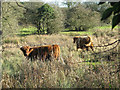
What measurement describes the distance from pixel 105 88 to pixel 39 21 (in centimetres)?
1876

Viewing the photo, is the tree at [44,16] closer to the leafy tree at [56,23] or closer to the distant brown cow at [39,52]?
the leafy tree at [56,23]

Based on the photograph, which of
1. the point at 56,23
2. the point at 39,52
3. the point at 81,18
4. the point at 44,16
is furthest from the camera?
the point at 81,18

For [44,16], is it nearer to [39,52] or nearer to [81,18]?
[81,18]

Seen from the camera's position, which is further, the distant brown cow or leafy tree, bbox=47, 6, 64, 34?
leafy tree, bbox=47, 6, 64, 34

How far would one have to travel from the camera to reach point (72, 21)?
83.0 feet

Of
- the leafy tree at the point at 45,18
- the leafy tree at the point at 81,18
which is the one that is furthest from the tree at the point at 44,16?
the leafy tree at the point at 81,18

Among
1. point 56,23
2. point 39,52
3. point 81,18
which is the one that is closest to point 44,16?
point 56,23

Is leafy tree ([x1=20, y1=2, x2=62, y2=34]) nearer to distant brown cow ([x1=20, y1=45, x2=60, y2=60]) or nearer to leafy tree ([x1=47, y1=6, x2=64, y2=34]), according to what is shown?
leafy tree ([x1=47, y1=6, x2=64, y2=34])

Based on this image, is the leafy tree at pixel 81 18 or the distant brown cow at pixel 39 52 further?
the leafy tree at pixel 81 18

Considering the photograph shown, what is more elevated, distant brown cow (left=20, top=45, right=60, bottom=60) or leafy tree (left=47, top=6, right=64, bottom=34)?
leafy tree (left=47, top=6, right=64, bottom=34)

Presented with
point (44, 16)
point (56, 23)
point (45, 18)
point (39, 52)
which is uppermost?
point (44, 16)

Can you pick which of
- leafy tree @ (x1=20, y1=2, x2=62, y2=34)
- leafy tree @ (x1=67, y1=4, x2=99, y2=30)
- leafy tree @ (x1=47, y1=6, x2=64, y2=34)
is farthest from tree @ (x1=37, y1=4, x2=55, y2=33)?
leafy tree @ (x1=67, y1=4, x2=99, y2=30)

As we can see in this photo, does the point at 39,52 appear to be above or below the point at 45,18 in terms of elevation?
below

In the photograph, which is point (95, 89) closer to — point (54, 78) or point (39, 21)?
point (54, 78)
